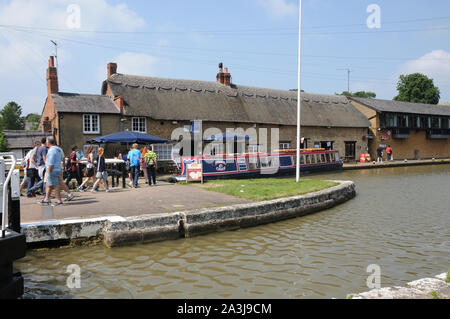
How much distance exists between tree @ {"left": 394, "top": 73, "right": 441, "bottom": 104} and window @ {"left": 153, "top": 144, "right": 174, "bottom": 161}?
57855 millimetres

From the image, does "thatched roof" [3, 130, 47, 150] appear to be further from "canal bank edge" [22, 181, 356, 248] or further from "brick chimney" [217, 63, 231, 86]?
"canal bank edge" [22, 181, 356, 248]

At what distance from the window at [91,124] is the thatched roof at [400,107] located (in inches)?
1115

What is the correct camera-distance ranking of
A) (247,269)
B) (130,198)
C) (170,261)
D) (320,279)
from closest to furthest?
1. (320,279)
2. (247,269)
3. (170,261)
4. (130,198)

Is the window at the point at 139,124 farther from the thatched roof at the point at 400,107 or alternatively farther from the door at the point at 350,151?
the thatched roof at the point at 400,107

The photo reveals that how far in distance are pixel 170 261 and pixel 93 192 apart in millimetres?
6352

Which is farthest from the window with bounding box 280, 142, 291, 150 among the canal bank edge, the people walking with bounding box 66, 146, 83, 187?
the canal bank edge

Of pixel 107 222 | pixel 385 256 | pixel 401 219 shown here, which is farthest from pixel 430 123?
pixel 107 222

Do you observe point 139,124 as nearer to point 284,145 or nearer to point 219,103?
point 219,103

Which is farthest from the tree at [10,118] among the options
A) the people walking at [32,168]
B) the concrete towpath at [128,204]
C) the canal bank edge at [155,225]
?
the canal bank edge at [155,225]

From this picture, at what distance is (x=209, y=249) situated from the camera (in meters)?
6.65

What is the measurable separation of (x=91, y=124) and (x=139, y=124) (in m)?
3.03

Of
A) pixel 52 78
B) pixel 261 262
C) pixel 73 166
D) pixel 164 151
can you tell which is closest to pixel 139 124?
pixel 164 151

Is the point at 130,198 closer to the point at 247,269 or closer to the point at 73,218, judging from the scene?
the point at 73,218

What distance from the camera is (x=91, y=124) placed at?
21.4 m
